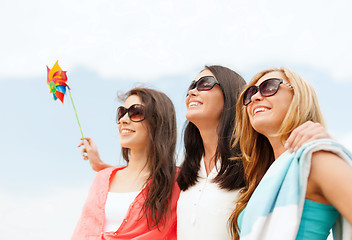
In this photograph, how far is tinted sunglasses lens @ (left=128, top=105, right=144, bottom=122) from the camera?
5.00 metres

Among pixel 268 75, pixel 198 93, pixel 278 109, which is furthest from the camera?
pixel 198 93

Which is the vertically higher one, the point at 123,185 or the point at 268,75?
the point at 268,75

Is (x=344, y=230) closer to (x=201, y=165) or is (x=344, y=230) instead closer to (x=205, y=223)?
(x=205, y=223)

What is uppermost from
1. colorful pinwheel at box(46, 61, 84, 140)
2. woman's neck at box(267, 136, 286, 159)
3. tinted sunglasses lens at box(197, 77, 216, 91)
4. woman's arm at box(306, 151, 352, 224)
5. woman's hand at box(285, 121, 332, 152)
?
colorful pinwheel at box(46, 61, 84, 140)

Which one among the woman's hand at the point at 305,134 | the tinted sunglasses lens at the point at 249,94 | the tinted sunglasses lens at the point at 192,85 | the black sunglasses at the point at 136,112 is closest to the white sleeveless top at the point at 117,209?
the black sunglasses at the point at 136,112

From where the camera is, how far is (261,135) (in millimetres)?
3578

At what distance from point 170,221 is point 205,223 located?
70 centimetres

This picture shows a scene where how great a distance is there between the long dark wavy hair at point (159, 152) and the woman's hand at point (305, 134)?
2050 millimetres

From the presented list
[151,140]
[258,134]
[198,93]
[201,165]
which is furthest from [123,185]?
[258,134]

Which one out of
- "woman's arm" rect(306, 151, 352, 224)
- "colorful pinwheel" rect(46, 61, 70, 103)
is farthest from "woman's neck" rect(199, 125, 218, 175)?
"colorful pinwheel" rect(46, 61, 70, 103)

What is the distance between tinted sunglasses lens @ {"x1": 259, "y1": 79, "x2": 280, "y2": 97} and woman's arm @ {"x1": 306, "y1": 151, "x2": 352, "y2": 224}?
0.76 metres

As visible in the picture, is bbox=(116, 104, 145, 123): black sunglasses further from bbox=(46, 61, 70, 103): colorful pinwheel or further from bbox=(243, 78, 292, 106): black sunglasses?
bbox=(243, 78, 292, 106): black sunglasses

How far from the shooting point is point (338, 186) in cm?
241

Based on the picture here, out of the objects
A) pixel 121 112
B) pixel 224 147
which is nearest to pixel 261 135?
pixel 224 147
